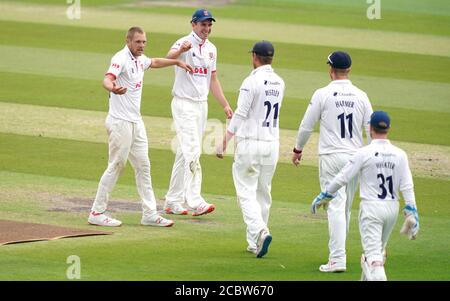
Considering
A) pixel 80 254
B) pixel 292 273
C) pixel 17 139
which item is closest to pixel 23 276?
pixel 80 254

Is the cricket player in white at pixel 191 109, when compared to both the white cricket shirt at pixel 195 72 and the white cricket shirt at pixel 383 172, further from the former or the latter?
the white cricket shirt at pixel 383 172

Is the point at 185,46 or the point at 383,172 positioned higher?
the point at 185,46

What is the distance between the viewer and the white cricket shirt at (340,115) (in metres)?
11.3

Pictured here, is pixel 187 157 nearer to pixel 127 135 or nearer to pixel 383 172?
pixel 127 135

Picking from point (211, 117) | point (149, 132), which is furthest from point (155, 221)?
point (211, 117)

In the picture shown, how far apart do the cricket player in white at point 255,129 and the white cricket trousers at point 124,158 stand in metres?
1.36

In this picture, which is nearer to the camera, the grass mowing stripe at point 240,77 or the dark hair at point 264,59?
the dark hair at point 264,59

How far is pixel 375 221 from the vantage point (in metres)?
9.88

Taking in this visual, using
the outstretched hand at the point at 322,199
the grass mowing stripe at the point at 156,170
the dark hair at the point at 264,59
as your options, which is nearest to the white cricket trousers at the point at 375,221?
the outstretched hand at the point at 322,199

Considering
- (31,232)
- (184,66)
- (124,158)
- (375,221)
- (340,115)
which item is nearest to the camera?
(375,221)

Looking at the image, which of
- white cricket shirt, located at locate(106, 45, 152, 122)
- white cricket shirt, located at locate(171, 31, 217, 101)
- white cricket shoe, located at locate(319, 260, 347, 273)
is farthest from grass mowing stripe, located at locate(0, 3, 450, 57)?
white cricket shoe, located at locate(319, 260, 347, 273)

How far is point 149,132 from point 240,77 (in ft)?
17.5
